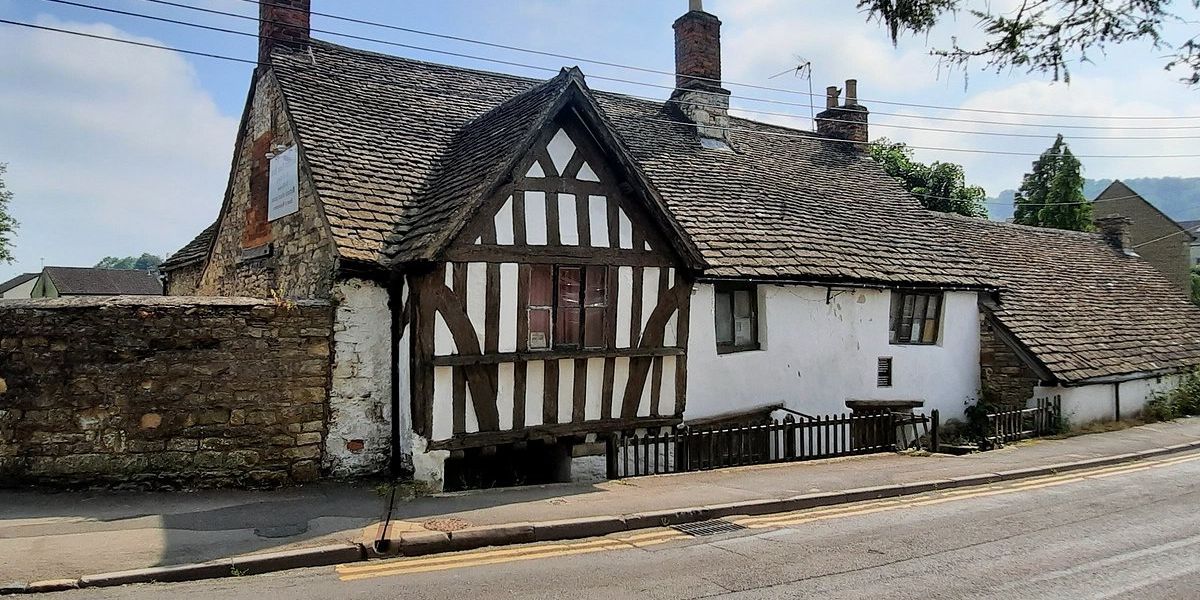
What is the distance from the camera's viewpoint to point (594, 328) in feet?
36.9

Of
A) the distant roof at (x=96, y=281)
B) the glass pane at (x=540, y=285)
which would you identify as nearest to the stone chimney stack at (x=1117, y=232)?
the glass pane at (x=540, y=285)

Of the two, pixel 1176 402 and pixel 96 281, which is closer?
pixel 1176 402

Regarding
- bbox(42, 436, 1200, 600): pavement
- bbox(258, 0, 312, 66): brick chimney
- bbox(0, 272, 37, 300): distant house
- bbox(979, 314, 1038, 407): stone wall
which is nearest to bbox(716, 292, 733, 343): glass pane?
bbox(42, 436, 1200, 600): pavement

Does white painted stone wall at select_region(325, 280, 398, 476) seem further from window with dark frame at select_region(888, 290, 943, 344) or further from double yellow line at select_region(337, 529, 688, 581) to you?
window with dark frame at select_region(888, 290, 943, 344)

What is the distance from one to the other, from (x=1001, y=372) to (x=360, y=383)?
→ 573 inches

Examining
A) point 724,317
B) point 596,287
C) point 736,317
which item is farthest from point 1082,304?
point 596,287

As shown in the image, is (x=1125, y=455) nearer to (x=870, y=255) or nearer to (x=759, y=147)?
(x=870, y=255)

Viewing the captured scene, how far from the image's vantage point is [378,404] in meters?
10.6

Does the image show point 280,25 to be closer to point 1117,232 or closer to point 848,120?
point 848,120

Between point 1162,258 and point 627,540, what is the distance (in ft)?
170

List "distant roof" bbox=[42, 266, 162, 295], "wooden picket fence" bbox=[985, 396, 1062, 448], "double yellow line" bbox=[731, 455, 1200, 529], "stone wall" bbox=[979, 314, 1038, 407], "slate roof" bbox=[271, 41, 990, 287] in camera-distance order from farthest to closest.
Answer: "distant roof" bbox=[42, 266, 162, 295] < "stone wall" bbox=[979, 314, 1038, 407] < "wooden picket fence" bbox=[985, 396, 1062, 448] < "slate roof" bbox=[271, 41, 990, 287] < "double yellow line" bbox=[731, 455, 1200, 529]

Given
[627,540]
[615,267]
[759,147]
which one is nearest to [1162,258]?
[759,147]

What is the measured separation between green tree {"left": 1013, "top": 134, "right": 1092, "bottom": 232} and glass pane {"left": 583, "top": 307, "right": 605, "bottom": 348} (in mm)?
35390

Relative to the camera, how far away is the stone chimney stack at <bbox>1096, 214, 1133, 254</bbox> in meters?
27.6
